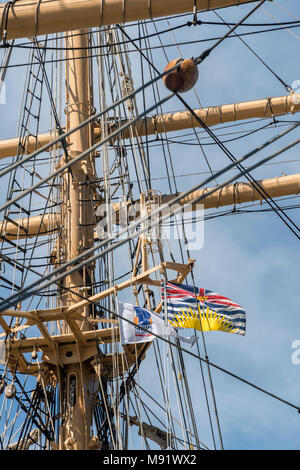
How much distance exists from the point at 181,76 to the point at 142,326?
5.81 metres

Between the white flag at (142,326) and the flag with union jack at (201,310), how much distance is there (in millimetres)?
175

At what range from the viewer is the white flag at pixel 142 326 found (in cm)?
1112

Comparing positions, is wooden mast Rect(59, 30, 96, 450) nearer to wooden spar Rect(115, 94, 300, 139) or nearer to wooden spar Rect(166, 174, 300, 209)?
wooden spar Rect(115, 94, 300, 139)

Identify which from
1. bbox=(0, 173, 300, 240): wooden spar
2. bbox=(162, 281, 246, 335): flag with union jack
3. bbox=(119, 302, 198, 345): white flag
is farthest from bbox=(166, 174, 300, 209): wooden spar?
bbox=(119, 302, 198, 345): white flag

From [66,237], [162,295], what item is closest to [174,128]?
[66,237]

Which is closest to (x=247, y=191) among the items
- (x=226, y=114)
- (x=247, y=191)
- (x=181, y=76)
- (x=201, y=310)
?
(x=247, y=191)

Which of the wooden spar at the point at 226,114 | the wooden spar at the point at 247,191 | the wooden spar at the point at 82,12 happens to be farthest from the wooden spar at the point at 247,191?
the wooden spar at the point at 82,12

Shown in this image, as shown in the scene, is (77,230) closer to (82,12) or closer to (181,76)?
(82,12)

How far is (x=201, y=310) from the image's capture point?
11.7 m

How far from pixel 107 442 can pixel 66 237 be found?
10.8 ft

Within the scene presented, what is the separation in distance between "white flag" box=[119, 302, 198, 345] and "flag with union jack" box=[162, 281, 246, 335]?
0.17m

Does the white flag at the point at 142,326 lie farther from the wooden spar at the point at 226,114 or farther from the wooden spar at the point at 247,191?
the wooden spar at the point at 226,114

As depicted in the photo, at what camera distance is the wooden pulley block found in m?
6.02

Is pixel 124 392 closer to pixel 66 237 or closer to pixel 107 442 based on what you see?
pixel 107 442
